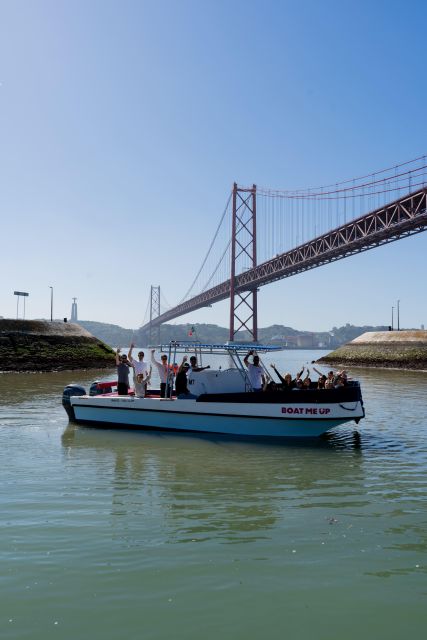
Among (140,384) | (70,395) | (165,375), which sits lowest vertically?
(70,395)

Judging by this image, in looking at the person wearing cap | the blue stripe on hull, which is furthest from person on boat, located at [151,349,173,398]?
the blue stripe on hull

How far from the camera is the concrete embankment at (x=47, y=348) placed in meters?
44.9

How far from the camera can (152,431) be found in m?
15.1

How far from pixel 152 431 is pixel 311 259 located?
4437 cm

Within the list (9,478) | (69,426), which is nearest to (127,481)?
(9,478)

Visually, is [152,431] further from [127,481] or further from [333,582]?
[333,582]

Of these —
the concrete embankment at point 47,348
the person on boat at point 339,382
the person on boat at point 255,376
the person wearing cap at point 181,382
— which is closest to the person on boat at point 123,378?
the person wearing cap at point 181,382

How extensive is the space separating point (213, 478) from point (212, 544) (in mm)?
3531

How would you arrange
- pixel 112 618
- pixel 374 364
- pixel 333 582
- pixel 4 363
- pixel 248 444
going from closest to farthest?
pixel 112 618 → pixel 333 582 → pixel 248 444 → pixel 4 363 → pixel 374 364

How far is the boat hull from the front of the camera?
1391 centimetres

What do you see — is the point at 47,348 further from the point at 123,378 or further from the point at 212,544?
the point at 212,544

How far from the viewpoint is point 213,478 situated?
10.1 m

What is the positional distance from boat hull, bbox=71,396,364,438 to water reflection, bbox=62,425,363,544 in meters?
0.45

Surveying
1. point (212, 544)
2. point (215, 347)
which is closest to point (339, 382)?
point (215, 347)
